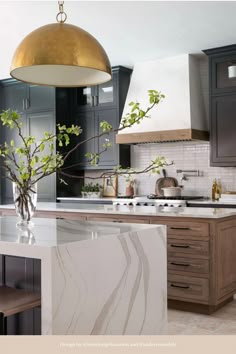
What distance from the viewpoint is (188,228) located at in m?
3.87

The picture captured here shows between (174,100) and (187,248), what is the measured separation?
2.52 metres

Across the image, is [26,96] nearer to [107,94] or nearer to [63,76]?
[107,94]

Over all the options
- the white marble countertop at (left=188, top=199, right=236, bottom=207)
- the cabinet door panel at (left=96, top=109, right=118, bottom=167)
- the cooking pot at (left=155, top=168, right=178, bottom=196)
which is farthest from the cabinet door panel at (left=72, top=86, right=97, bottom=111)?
the white marble countertop at (left=188, top=199, right=236, bottom=207)

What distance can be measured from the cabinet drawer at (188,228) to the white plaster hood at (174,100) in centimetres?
182

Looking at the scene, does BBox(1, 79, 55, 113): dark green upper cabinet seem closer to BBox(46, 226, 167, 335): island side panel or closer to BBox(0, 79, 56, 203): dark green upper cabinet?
BBox(0, 79, 56, 203): dark green upper cabinet

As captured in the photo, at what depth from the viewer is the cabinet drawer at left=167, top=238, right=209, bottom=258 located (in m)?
3.81

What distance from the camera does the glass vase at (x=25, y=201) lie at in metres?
2.66

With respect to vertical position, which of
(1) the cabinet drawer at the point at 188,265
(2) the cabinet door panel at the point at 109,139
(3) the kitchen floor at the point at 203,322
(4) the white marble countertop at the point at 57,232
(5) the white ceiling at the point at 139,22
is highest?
(5) the white ceiling at the point at 139,22

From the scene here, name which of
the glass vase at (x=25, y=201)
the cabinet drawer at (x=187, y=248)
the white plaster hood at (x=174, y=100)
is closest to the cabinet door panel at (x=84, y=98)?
the white plaster hood at (x=174, y=100)

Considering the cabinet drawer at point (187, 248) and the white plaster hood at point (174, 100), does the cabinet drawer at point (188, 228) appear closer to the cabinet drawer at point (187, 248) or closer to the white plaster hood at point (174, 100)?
the cabinet drawer at point (187, 248)

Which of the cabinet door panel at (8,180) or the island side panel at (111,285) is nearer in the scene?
the island side panel at (111,285)

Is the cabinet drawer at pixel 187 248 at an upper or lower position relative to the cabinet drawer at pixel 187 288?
upper

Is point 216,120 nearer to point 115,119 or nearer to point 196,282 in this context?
point 115,119

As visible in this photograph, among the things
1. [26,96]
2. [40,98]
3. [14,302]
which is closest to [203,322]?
[14,302]
